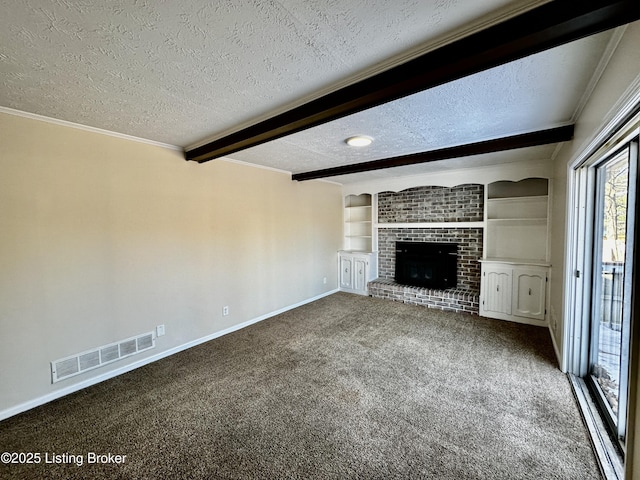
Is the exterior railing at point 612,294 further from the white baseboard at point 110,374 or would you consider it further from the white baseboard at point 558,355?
the white baseboard at point 110,374

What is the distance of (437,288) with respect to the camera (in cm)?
486

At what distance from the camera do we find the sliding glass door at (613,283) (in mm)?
1698

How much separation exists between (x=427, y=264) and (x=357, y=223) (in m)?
1.80

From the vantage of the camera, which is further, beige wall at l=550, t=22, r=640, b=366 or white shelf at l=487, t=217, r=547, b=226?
white shelf at l=487, t=217, r=547, b=226

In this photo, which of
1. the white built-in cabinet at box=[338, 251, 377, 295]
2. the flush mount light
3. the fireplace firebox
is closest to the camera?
the flush mount light

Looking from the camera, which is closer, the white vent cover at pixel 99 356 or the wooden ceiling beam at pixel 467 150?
the white vent cover at pixel 99 356

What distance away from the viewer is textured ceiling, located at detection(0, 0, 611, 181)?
1207mm

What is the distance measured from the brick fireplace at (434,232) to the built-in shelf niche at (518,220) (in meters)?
0.18

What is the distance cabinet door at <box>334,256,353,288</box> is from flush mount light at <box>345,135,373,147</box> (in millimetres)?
3120

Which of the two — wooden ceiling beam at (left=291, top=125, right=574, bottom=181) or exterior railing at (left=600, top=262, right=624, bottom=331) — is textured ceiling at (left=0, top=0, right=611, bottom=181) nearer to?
wooden ceiling beam at (left=291, top=125, right=574, bottom=181)

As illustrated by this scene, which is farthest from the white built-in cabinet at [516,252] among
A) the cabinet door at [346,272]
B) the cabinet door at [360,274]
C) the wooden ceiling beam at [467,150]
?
the cabinet door at [346,272]

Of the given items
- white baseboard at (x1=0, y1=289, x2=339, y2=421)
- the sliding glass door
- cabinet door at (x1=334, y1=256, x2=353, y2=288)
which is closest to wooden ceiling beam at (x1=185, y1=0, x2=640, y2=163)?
the sliding glass door

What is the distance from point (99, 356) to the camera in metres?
2.63

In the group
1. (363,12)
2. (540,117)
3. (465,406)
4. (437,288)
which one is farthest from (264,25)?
(437,288)
